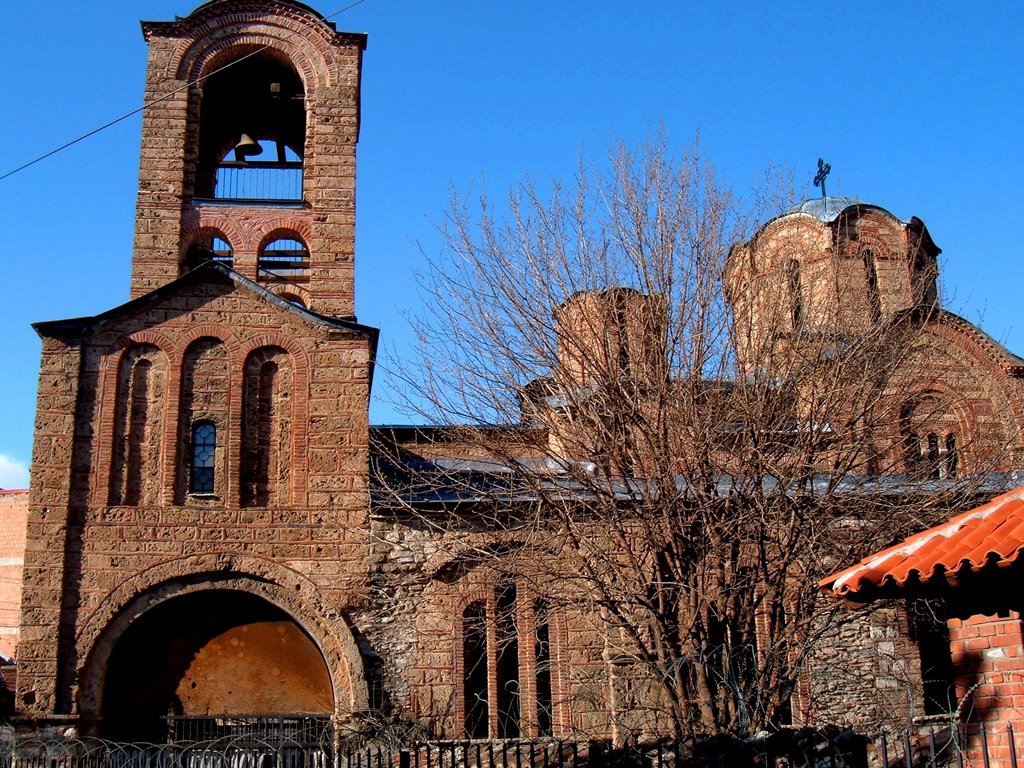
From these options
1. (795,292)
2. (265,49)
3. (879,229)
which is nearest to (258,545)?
(795,292)

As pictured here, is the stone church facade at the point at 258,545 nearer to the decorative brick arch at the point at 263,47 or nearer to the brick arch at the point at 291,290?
the brick arch at the point at 291,290

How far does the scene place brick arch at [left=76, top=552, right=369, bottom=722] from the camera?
11734mm

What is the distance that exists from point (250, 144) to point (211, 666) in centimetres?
771

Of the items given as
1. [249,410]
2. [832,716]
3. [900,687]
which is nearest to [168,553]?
[249,410]

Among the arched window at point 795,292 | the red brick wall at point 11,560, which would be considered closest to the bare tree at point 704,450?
the arched window at point 795,292

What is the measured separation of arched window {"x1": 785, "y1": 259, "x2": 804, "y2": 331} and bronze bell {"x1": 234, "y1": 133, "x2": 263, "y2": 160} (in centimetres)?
872

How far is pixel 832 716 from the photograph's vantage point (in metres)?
12.6

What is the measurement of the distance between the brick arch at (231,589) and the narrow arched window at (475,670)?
3.94 ft

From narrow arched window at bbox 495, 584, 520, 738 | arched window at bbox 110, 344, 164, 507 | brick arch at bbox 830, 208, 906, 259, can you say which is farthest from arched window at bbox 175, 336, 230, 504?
brick arch at bbox 830, 208, 906, 259

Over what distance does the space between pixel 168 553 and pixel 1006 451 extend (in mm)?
9170

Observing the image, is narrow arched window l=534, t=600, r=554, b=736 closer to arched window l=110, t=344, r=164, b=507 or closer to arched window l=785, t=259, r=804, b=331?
arched window l=785, t=259, r=804, b=331

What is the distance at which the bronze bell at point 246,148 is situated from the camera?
1620cm

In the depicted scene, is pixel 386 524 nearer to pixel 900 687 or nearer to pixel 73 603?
pixel 73 603

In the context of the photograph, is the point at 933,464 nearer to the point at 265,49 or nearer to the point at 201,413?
the point at 201,413
